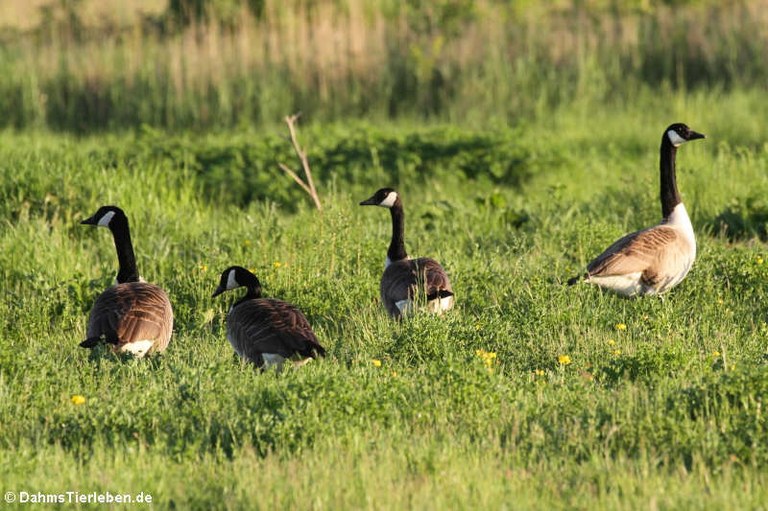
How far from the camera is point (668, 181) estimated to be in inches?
381

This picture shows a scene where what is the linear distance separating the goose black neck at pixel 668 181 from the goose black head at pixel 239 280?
3725 millimetres

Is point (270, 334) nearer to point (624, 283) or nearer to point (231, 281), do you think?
point (231, 281)

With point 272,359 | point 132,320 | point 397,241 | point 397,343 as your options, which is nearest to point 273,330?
point 272,359

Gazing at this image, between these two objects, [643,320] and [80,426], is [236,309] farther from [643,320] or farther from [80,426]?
[643,320]

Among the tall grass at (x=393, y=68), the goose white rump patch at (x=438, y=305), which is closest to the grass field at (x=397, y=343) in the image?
the goose white rump patch at (x=438, y=305)

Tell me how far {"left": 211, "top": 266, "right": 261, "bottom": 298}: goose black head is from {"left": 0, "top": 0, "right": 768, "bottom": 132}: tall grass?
9.93 metres

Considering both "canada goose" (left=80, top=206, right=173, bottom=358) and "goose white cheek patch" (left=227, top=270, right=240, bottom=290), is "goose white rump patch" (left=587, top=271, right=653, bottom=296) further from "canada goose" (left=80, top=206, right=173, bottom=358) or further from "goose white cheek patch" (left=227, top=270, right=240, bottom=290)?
"canada goose" (left=80, top=206, right=173, bottom=358)

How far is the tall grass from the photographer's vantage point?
1855cm

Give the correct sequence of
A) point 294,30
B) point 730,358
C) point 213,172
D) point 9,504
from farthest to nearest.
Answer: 1. point 294,30
2. point 213,172
3. point 730,358
4. point 9,504

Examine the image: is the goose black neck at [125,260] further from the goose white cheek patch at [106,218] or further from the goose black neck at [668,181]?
the goose black neck at [668,181]

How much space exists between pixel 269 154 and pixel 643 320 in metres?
7.03

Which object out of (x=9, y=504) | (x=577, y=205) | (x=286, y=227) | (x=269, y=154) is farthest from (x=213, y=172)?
(x=9, y=504)

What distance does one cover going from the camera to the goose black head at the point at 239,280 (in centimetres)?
827

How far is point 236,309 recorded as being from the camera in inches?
305
